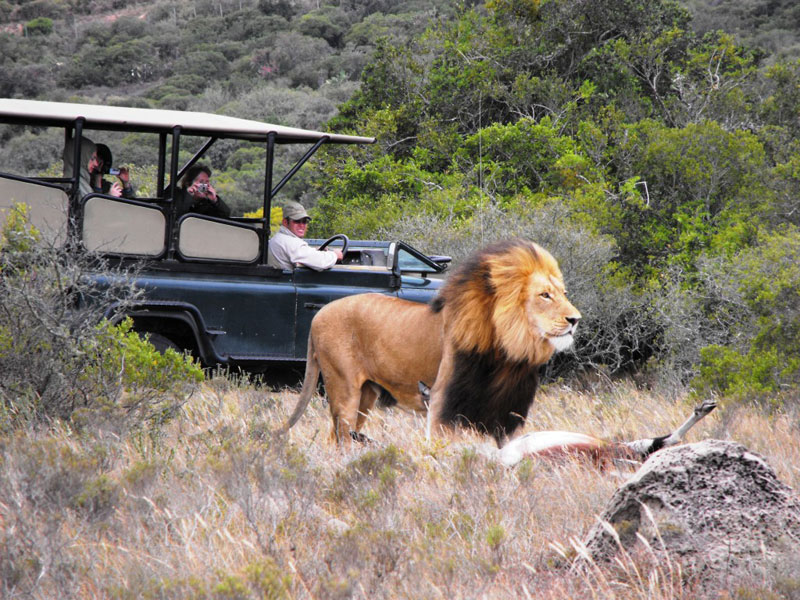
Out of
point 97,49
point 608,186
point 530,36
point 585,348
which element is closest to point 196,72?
point 97,49

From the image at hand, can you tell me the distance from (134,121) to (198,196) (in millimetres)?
1284

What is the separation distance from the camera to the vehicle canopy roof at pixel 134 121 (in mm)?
6836

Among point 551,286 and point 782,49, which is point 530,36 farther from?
point 782,49

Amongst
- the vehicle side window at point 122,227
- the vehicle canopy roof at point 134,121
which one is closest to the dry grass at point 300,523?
the vehicle side window at point 122,227

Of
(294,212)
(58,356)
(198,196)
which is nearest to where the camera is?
(58,356)

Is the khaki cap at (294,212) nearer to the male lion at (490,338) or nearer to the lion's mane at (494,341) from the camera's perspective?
the male lion at (490,338)

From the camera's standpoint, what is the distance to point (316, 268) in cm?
751

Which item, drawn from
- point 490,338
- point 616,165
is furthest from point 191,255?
point 616,165

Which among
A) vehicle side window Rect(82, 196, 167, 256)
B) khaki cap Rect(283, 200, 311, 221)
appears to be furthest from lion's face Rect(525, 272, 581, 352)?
vehicle side window Rect(82, 196, 167, 256)

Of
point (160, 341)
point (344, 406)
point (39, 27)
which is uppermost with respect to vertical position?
point (39, 27)

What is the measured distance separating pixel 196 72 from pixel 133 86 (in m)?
3.42

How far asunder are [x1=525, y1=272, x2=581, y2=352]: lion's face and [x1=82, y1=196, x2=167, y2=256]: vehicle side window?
347 centimetres

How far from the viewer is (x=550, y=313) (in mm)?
4758

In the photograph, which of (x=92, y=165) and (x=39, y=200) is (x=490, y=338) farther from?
(x=92, y=165)
